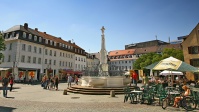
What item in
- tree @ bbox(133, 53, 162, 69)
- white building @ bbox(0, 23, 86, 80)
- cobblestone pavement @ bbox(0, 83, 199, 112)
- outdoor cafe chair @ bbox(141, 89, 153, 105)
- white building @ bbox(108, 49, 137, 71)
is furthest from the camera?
white building @ bbox(108, 49, 137, 71)

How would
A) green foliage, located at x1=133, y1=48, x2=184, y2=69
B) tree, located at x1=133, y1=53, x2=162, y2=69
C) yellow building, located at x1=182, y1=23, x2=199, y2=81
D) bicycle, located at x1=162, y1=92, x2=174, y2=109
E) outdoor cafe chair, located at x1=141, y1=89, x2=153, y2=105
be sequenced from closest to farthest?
bicycle, located at x1=162, y1=92, x2=174, y2=109 < outdoor cafe chair, located at x1=141, y1=89, x2=153, y2=105 < yellow building, located at x1=182, y1=23, x2=199, y2=81 < green foliage, located at x1=133, y1=48, x2=184, y2=69 < tree, located at x1=133, y1=53, x2=162, y2=69

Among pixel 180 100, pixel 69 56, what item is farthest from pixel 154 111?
pixel 69 56

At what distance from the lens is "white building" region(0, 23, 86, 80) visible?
121 ft

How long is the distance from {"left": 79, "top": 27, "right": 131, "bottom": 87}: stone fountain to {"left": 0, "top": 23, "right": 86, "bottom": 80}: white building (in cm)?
2252

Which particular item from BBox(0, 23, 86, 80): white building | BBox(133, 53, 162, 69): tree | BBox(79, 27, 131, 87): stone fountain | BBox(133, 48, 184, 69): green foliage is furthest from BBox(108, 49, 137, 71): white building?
BBox(79, 27, 131, 87): stone fountain

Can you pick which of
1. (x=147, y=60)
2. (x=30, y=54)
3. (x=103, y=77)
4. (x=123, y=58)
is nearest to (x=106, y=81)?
(x=103, y=77)

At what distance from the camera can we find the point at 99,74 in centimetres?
2011

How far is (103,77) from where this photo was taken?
17594mm

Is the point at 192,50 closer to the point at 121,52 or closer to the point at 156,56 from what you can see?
the point at 156,56

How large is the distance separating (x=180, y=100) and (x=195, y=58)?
96.7 feet

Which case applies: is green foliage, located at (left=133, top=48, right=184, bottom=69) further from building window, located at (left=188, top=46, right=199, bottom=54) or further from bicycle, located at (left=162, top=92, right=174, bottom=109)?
bicycle, located at (left=162, top=92, right=174, bottom=109)

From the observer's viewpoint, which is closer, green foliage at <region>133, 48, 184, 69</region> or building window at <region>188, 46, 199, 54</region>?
building window at <region>188, 46, 199, 54</region>

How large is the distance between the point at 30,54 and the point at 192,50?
36.4m

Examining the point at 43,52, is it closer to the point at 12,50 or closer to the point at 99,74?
the point at 12,50
